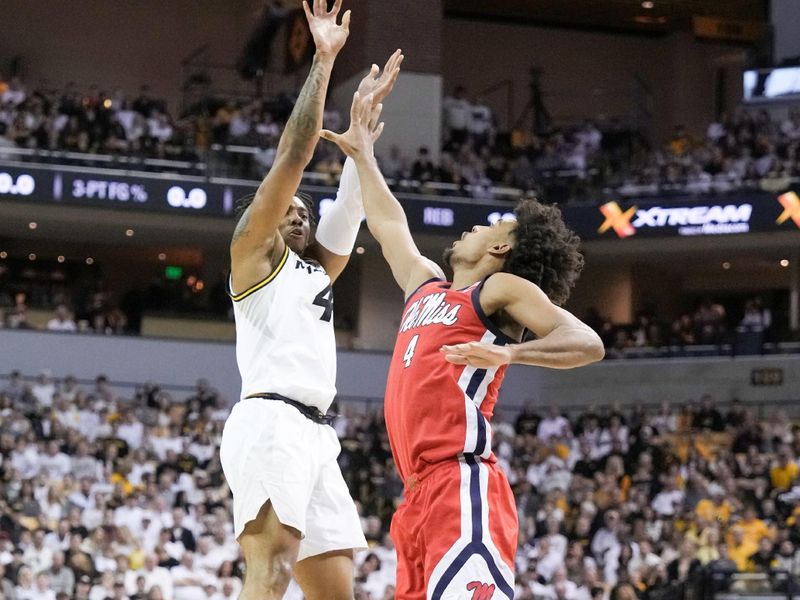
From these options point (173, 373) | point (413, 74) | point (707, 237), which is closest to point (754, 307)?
point (707, 237)

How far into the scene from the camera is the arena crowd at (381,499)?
537 inches

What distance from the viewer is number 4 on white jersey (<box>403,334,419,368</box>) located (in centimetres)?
488

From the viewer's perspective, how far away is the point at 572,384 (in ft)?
78.0

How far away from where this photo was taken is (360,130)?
18.3 ft

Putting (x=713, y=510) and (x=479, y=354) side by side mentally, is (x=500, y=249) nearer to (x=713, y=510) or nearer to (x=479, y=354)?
(x=479, y=354)

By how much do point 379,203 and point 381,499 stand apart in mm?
11601

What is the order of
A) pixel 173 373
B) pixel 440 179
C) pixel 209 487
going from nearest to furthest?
pixel 209 487
pixel 173 373
pixel 440 179

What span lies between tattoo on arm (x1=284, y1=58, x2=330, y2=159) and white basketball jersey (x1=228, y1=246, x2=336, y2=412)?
0.44 metres

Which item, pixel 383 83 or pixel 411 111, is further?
pixel 411 111

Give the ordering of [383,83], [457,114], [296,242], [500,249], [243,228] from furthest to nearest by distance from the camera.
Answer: [457,114] → [383,83] → [296,242] → [243,228] → [500,249]

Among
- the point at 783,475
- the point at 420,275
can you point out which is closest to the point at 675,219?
the point at 783,475

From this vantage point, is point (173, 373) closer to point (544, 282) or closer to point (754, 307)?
point (754, 307)

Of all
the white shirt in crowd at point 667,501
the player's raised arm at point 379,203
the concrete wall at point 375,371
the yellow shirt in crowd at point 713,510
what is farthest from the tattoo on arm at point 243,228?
the concrete wall at point 375,371

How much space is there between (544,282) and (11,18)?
24.2 metres
